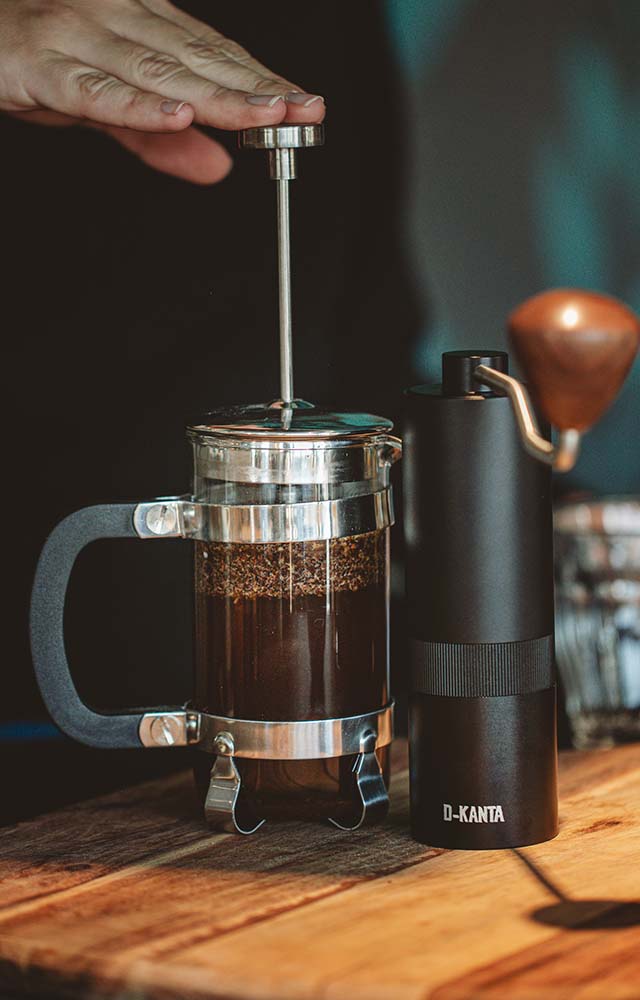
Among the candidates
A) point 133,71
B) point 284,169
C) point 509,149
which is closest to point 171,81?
point 133,71

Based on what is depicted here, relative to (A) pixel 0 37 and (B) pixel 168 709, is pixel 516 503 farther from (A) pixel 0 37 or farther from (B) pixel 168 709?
(A) pixel 0 37

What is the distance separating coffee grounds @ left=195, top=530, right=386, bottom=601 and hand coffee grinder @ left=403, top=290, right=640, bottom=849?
0.13ft

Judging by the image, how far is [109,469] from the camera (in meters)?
1.72

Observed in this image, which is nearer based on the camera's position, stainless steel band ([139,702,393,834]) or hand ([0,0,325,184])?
stainless steel band ([139,702,393,834])

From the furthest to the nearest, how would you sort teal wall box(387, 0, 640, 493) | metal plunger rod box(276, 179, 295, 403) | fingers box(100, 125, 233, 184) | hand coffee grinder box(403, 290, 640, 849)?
teal wall box(387, 0, 640, 493) < fingers box(100, 125, 233, 184) < metal plunger rod box(276, 179, 295, 403) < hand coffee grinder box(403, 290, 640, 849)

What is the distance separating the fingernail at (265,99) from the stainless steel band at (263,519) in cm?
29

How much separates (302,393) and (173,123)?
0.59 m

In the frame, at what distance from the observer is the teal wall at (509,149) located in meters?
1.92

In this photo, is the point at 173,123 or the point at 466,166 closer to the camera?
the point at 173,123

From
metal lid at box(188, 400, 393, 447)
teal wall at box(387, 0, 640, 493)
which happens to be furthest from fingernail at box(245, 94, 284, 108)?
teal wall at box(387, 0, 640, 493)

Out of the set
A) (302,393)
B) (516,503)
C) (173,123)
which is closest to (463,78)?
(302,393)

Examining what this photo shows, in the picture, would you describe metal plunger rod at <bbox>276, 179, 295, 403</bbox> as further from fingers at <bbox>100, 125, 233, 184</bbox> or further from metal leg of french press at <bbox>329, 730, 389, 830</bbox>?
fingers at <bbox>100, 125, 233, 184</bbox>

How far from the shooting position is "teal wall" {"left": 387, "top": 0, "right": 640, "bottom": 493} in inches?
75.6

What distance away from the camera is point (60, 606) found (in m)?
1.04
